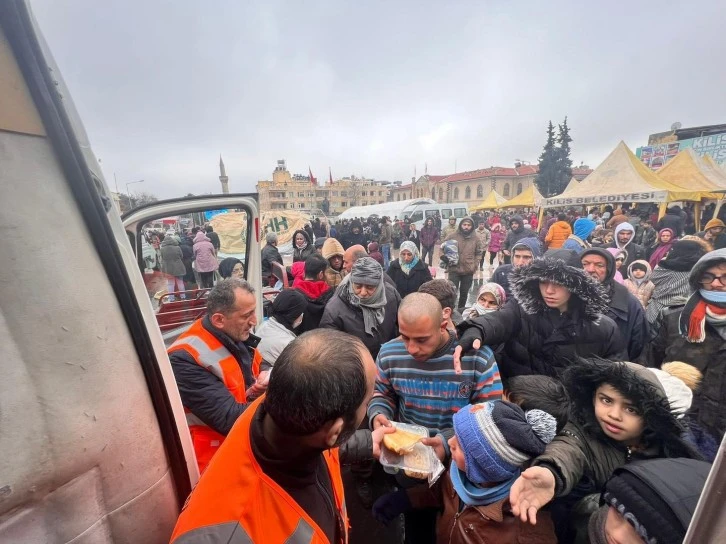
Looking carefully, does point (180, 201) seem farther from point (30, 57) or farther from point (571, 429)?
point (571, 429)

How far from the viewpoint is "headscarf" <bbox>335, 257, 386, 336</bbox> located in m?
3.12

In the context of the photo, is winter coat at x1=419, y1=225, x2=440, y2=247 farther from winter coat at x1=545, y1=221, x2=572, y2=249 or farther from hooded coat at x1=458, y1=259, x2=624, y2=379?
hooded coat at x1=458, y1=259, x2=624, y2=379

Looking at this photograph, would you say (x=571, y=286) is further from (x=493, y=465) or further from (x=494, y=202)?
(x=494, y=202)

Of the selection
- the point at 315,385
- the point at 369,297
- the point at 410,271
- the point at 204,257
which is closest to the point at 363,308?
the point at 369,297

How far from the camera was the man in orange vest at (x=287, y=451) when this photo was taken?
952 mm

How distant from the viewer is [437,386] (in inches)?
83.4

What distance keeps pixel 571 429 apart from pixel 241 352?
1.91 meters

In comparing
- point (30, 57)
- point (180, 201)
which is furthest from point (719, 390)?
point (180, 201)

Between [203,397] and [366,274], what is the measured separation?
1.76 metres

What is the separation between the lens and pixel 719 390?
2.26m

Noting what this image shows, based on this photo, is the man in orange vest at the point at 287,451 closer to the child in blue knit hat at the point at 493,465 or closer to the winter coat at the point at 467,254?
the child in blue knit hat at the point at 493,465

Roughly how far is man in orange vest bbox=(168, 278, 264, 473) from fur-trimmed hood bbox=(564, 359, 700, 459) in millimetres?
1794

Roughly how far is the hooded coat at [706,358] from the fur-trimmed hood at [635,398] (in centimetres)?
90

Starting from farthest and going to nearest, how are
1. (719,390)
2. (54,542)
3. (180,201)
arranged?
(180,201), (719,390), (54,542)
